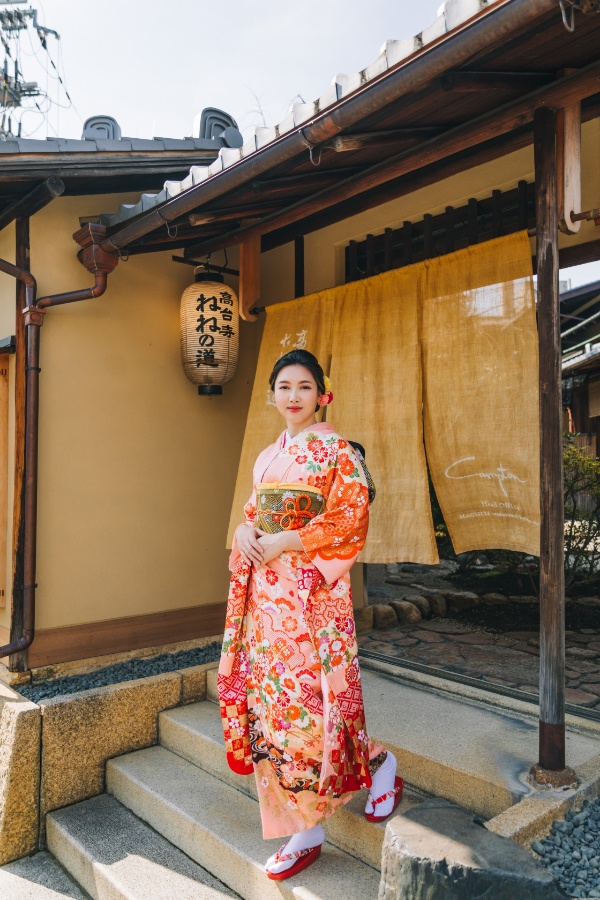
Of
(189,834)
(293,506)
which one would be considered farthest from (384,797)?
(293,506)

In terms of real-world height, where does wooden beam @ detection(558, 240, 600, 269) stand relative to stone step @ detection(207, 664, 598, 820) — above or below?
above

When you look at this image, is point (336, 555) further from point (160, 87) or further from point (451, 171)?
point (160, 87)

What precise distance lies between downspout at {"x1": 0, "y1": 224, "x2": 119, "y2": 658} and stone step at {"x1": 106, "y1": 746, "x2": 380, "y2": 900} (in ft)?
4.67

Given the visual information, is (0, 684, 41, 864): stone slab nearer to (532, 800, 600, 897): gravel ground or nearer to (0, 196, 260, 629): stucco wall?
(0, 196, 260, 629): stucco wall

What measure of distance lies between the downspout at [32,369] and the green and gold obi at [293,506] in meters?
2.73

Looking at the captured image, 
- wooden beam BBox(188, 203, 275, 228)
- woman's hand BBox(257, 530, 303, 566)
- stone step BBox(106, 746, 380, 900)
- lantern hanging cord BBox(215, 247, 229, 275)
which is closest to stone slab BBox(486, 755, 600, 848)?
stone step BBox(106, 746, 380, 900)

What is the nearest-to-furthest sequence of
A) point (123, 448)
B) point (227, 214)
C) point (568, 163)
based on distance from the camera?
1. point (568, 163)
2. point (227, 214)
3. point (123, 448)

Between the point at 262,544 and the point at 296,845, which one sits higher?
the point at 262,544

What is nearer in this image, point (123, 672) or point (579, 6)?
point (579, 6)

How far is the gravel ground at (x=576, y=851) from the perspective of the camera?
2.62 m

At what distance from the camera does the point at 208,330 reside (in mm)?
5875

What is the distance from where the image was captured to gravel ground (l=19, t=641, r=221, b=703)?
5047 millimetres

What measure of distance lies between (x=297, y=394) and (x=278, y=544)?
829mm

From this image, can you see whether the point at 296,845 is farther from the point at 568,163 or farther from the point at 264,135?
the point at 264,135
